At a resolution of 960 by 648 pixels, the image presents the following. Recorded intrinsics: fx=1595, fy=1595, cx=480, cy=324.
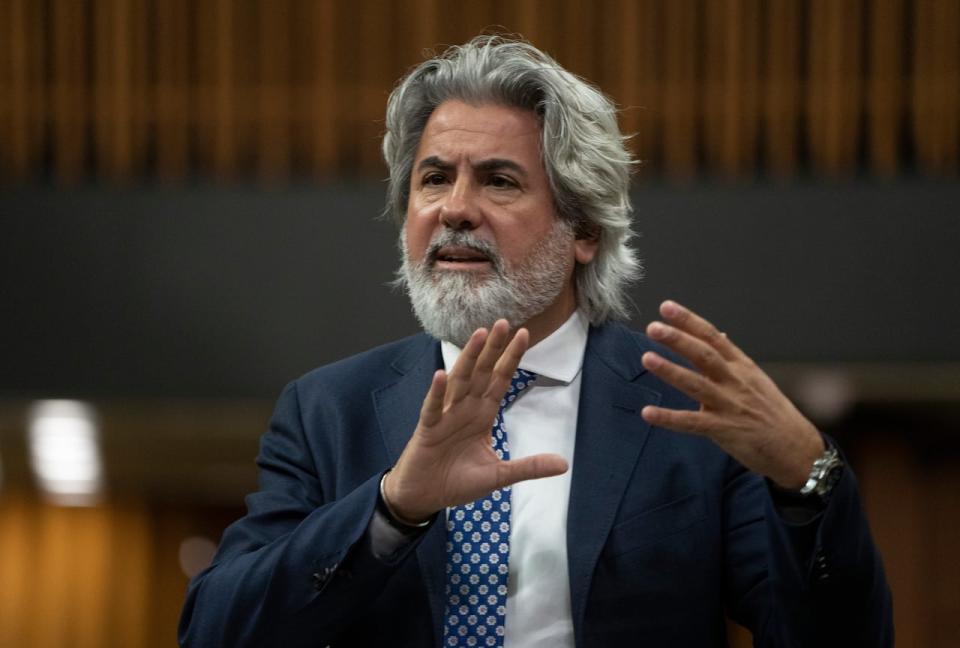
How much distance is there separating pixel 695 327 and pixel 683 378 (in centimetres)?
7

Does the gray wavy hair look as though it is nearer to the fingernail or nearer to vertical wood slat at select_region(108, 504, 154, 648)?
the fingernail

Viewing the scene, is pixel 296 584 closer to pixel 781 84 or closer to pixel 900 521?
pixel 781 84

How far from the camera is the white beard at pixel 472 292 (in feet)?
7.95

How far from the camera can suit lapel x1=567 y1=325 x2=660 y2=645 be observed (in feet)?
7.23

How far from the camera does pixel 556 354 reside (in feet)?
8.14

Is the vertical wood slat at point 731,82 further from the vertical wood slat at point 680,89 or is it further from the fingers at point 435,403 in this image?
the fingers at point 435,403

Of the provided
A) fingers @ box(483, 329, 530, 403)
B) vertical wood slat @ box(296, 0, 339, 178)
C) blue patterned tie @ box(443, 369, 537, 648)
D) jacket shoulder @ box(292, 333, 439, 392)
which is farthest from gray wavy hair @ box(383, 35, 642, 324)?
vertical wood slat @ box(296, 0, 339, 178)

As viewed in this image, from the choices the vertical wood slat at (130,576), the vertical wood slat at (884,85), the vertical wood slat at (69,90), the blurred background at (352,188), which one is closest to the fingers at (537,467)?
the blurred background at (352,188)

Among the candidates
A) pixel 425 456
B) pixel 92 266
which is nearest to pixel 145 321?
pixel 92 266

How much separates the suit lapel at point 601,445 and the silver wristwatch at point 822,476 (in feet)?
1.08

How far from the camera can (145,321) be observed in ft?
17.7

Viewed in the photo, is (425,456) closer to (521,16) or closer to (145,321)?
(145,321)

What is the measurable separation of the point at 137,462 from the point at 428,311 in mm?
5607

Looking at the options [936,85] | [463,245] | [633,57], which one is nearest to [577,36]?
[633,57]
